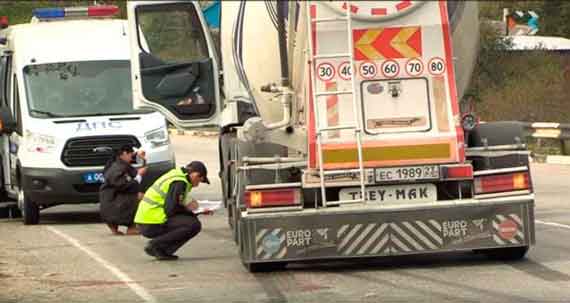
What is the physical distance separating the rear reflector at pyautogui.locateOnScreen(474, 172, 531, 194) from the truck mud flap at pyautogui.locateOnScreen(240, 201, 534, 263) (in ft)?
0.62

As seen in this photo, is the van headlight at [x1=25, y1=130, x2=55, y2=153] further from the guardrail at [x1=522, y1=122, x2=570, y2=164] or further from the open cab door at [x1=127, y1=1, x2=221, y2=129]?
the guardrail at [x1=522, y1=122, x2=570, y2=164]

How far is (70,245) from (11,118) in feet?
12.5

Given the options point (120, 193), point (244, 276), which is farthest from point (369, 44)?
point (120, 193)

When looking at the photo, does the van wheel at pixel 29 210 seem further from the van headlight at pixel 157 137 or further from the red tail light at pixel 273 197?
the red tail light at pixel 273 197

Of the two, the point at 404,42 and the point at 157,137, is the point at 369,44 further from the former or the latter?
the point at 157,137

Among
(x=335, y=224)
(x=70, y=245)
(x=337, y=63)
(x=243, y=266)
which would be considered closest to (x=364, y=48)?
(x=337, y=63)

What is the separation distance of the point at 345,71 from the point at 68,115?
27.3ft

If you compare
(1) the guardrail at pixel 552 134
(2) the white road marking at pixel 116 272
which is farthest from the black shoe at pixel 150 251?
(1) the guardrail at pixel 552 134

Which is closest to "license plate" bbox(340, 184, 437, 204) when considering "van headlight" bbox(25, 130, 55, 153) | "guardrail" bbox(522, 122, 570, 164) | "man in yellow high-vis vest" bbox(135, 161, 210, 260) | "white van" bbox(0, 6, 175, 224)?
"man in yellow high-vis vest" bbox(135, 161, 210, 260)

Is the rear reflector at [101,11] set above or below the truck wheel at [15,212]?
above

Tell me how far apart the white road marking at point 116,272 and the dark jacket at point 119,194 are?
62 cm

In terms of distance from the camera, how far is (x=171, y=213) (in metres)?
14.8

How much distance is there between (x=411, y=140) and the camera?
1289 centimetres

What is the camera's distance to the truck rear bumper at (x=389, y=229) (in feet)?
42.2
